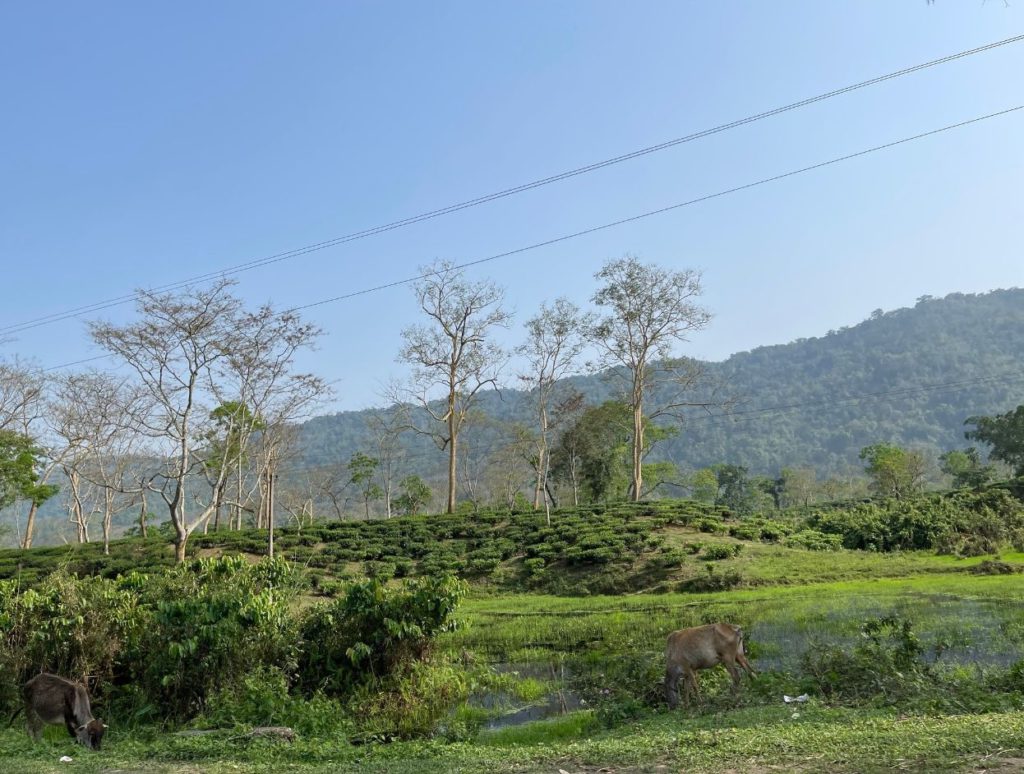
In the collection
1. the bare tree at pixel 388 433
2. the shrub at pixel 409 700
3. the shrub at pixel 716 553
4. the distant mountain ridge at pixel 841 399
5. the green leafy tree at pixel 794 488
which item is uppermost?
the distant mountain ridge at pixel 841 399

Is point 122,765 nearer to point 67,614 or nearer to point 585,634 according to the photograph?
point 67,614

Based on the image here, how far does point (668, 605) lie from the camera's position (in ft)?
63.1

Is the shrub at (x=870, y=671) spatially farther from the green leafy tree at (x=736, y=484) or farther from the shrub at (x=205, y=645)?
the green leafy tree at (x=736, y=484)

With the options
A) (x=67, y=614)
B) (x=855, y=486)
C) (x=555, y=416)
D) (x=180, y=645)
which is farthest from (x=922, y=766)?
(x=855, y=486)

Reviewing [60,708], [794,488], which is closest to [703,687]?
[60,708]

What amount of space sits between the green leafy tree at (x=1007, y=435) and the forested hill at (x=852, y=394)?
3348 centimetres

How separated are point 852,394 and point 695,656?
122 meters

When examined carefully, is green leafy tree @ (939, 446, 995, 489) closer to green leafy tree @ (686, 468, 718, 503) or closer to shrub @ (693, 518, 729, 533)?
green leafy tree @ (686, 468, 718, 503)

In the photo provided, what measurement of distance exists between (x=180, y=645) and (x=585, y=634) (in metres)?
8.61

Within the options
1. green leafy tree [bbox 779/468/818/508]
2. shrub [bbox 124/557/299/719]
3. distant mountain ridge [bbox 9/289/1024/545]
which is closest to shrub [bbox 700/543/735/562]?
shrub [bbox 124/557/299/719]

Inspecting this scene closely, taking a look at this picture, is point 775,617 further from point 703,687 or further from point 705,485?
point 705,485

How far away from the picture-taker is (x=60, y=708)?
334 inches

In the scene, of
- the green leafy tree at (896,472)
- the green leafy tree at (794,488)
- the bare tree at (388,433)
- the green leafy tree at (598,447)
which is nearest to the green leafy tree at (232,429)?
the bare tree at (388,433)

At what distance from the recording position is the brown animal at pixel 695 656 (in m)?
8.64
